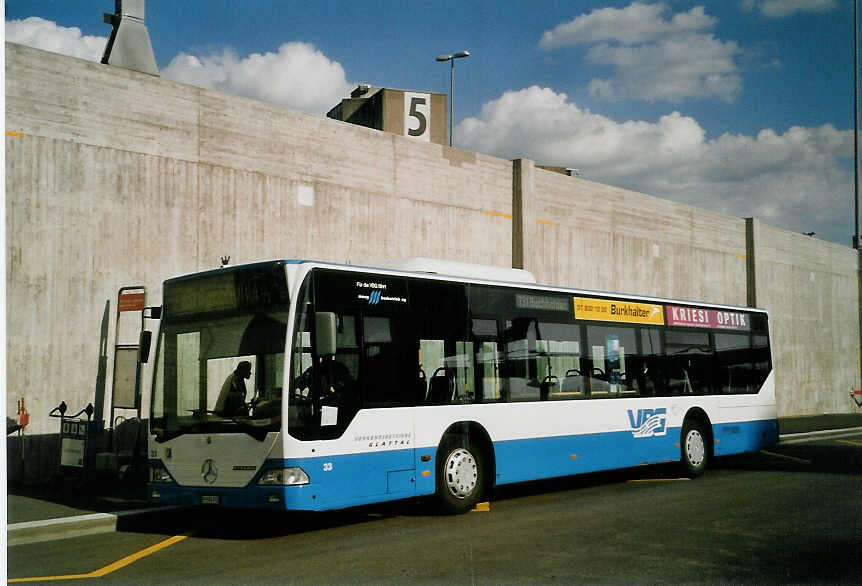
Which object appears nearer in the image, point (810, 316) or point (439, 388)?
point (439, 388)

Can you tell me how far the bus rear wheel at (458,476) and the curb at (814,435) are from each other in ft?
44.2

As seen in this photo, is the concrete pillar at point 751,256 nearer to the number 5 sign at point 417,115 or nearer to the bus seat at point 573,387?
the number 5 sign at point 417,115

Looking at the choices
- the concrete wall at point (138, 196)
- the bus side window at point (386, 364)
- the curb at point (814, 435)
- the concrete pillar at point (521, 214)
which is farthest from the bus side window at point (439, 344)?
the curb at point (814, 435)

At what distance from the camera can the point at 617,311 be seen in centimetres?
1352

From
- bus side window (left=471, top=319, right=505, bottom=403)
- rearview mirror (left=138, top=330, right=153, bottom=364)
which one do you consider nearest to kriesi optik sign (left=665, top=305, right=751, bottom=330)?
bus side window (left=471, top=319, right=505, bottom=403)

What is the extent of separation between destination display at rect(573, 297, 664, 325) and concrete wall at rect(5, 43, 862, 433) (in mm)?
7020

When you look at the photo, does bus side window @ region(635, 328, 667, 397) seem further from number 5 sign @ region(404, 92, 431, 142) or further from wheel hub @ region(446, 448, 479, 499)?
number 5 sign @ region(404, 92, 431, 142)

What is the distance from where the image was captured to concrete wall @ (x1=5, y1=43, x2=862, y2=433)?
45.7 feet

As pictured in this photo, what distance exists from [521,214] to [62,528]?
15.8 m

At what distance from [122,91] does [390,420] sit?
28.9ft

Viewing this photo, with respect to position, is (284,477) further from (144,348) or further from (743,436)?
(743,436)

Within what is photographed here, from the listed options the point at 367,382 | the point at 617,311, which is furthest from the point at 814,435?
the point at 367,382

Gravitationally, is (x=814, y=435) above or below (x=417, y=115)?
below

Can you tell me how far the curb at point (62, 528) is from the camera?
9.29 m
